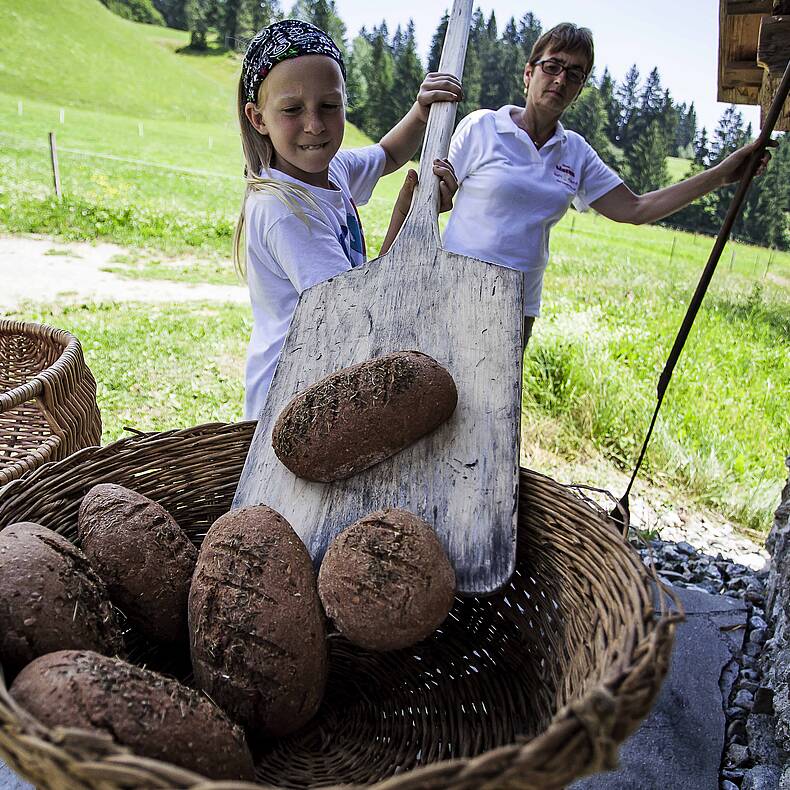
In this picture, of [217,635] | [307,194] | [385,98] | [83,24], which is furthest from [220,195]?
[83,24]

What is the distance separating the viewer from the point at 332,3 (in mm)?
14633

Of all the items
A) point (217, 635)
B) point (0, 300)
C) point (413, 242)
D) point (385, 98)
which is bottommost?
point (0, 300)

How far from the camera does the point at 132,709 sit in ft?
2.83

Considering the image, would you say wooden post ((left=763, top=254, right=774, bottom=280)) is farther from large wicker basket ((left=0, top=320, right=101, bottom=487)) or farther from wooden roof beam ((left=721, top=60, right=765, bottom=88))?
large wicker basket ((left=0, top=320, right=101, bottom=487))

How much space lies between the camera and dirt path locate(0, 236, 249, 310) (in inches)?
208

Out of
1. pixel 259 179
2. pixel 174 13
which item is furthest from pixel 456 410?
pixel 174 13

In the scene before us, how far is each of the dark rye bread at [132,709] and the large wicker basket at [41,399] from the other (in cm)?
81

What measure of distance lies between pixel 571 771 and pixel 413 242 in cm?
131

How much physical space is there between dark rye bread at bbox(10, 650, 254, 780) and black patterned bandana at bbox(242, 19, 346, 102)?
1338 mm

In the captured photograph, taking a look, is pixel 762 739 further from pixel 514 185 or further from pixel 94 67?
pixel 94 67

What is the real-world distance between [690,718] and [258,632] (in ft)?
4.10

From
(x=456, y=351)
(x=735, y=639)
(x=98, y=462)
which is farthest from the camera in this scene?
(x=735, y=639)

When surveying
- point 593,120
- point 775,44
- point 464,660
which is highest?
point 593,120

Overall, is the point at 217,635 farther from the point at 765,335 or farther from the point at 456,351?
the point at 765,335
